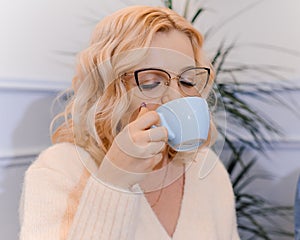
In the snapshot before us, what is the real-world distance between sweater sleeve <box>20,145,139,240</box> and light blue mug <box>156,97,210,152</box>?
184 mm

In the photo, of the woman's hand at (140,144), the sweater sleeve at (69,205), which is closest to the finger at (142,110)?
the woman's hand at (140,144)

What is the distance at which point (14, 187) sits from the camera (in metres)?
1.24

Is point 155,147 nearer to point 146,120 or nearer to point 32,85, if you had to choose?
point 146,120

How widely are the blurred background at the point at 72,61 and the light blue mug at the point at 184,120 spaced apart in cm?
65

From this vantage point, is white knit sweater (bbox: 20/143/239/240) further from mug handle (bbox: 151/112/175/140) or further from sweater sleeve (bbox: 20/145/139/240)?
mug handle (bbox: 151/112/175/140)

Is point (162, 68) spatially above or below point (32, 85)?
above

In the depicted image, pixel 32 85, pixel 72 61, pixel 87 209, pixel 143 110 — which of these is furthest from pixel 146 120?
pixel 72 61

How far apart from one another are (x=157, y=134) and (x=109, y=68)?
0.15 m

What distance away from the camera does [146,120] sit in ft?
2.14

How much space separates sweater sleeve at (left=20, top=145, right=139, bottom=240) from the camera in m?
0.80

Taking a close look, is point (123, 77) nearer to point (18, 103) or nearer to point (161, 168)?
point (161, 168)

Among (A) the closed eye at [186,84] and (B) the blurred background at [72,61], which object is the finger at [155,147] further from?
(B) the blurred background at [72,61]

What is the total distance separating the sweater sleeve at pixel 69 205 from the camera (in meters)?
0.80

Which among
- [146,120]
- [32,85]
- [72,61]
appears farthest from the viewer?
[72,61]
